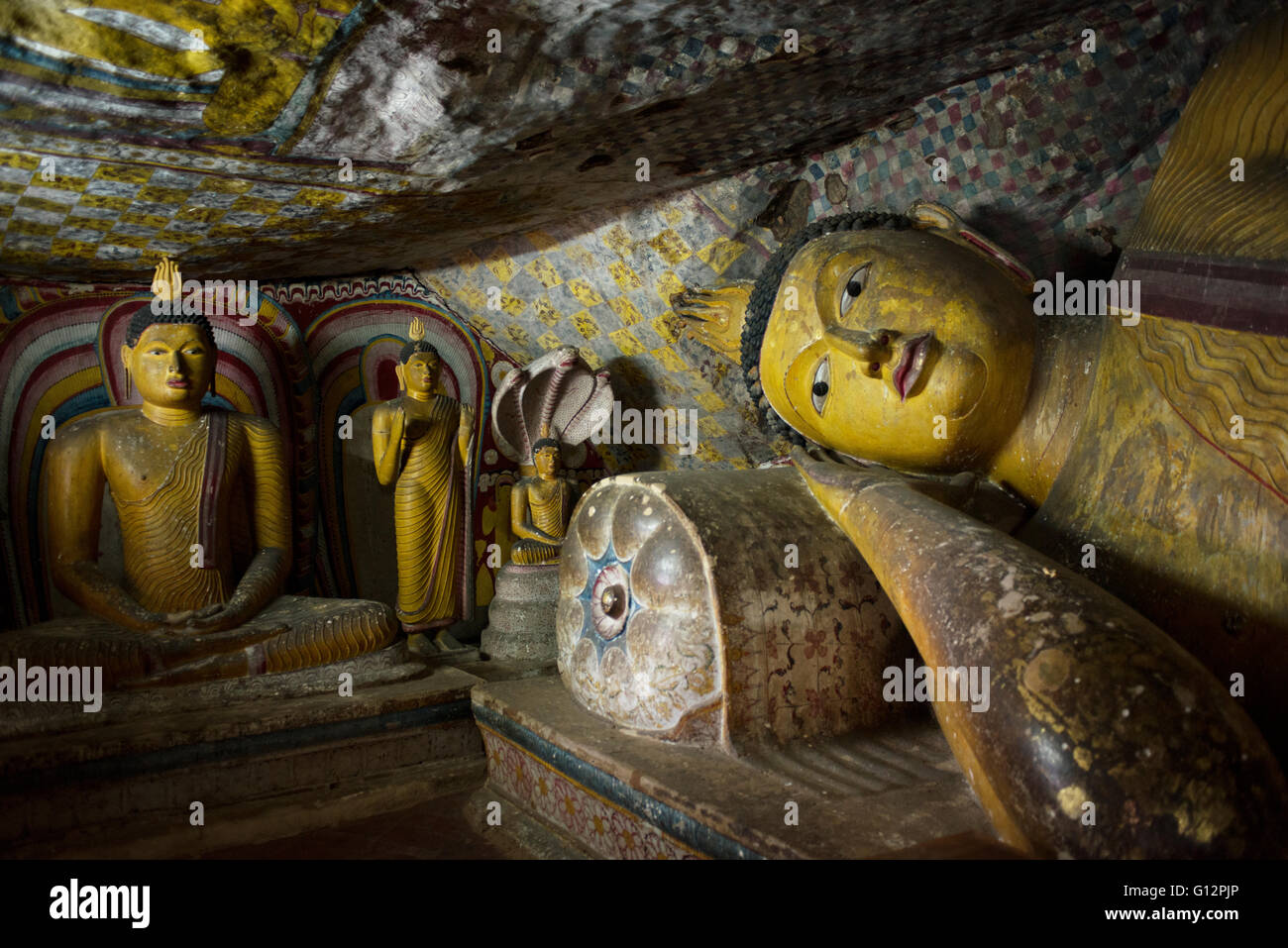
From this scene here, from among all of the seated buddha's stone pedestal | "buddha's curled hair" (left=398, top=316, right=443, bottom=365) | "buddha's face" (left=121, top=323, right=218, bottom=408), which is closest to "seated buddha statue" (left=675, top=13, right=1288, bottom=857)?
the seated buddha's stone pedestal

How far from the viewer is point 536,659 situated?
4.48 meters

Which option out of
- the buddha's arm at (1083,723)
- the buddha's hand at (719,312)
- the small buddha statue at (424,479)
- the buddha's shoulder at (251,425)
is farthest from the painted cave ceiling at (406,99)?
the buddha's arm at (1083,723)

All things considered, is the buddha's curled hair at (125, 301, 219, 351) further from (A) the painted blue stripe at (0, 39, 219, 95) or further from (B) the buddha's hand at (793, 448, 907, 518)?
(B) the buddha's hand at (793, 448, 907, 518)

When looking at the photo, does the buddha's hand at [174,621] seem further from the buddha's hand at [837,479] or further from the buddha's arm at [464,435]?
the buddha's hand at [837,479]

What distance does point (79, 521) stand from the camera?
12.7ft

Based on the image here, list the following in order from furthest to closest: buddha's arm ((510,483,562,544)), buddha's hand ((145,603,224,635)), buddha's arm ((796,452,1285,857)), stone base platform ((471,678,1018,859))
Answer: buddha's arm ((510,483,562,544)), buddha's hand ((145,603,224,635)), stone base platform ((471,678,1018,859)), buddha's arm ((796,452,1285,857))

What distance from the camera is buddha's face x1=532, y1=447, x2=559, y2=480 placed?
16.2 feet

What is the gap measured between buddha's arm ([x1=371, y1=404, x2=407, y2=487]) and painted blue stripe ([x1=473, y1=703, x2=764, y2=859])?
193 centimetres

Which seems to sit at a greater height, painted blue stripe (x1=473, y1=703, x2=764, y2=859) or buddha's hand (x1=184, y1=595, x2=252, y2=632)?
buddha's hand (x1=184, y1=595, x2=252, y2=632)

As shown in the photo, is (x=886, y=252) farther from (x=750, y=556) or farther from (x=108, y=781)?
(x=108, y=781)

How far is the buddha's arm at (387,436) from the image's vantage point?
15.4 feet

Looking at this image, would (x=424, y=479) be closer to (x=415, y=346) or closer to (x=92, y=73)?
(x=415, y=346)

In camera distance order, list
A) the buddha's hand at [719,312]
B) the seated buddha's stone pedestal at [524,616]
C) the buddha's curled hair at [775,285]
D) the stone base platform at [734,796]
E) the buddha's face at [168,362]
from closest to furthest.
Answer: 1. the stone base platform at [734,796]
2. the buddha's curled hair at [775,285]
3. the buddha's hand at [719,312]
4. the buddha's face at [168,362]
5. the seated buddha's stone pedestal at [524,616]
